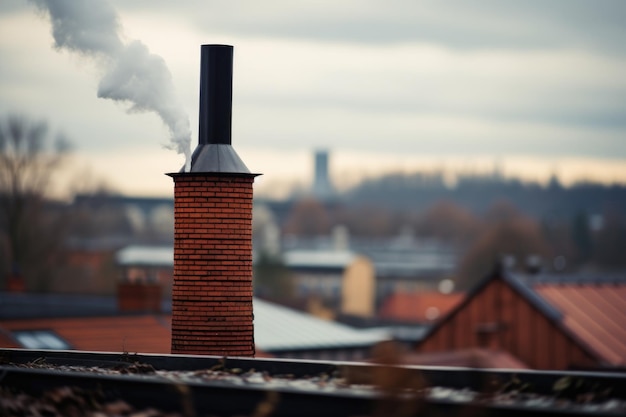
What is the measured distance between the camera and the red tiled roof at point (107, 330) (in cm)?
3222

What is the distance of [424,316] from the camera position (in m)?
99.6

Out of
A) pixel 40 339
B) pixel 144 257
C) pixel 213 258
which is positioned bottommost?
pixel 40 339

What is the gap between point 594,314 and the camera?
124 ft

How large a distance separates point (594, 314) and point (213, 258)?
21847mm

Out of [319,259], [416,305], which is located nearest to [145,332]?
[416,305]

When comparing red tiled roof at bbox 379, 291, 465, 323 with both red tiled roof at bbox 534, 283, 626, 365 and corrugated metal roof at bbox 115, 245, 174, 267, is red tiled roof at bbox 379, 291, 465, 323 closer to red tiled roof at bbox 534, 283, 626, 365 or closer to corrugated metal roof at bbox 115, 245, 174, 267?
corrugated metal roof at bbox 115, 245, 174, 267

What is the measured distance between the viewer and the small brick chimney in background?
17734 millimetres

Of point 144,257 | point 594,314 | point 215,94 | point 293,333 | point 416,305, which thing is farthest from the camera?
point 144,257

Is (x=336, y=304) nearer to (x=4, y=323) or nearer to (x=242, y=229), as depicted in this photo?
(x=4, y=323)

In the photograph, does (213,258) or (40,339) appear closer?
(213,258)

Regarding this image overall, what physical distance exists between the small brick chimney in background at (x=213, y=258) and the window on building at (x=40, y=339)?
1439 centimetres

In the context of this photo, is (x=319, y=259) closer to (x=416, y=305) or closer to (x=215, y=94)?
(x=416, y=305)

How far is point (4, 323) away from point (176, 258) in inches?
664

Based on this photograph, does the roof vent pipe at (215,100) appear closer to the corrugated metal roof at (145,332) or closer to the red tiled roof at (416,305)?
the corrugated metal roof at (145,332)
